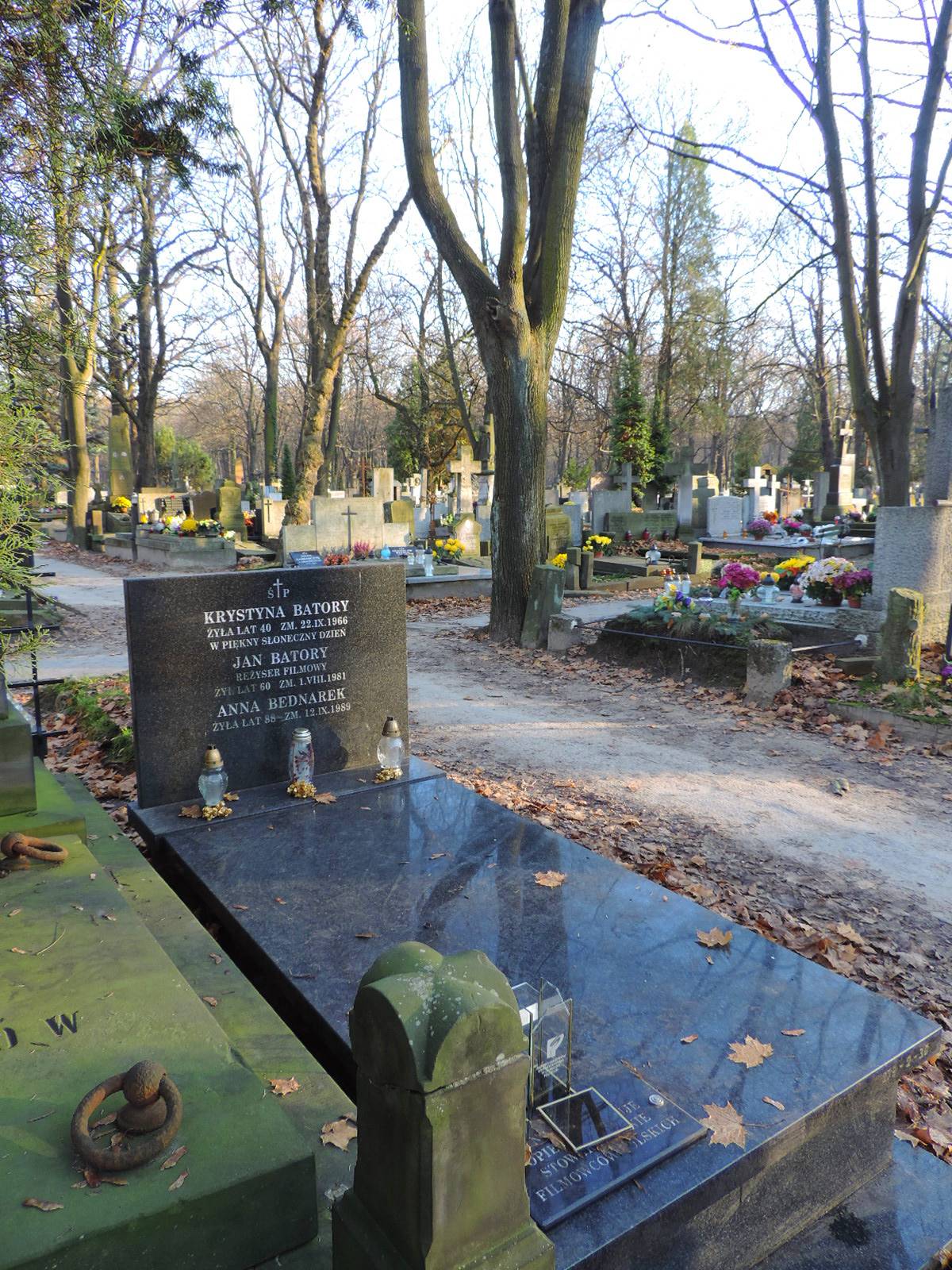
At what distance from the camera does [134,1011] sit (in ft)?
8.24

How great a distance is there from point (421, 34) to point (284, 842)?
989cm

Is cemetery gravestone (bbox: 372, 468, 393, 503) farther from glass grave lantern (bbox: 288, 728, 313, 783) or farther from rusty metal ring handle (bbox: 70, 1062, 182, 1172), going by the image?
rusty metal ring handle (bbox: 70, 1062, 182, 1172)

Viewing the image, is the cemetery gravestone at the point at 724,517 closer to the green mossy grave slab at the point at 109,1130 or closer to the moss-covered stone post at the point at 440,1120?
the green mossy grave slab at the point at 109,1130

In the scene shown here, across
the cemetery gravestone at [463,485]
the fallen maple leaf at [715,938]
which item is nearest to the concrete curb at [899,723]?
the fallen maple leaf at [715,938]

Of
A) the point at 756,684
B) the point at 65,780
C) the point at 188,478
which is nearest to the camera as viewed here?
the point at 65,780

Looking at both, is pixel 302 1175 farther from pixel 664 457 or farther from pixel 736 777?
pixel 664 457

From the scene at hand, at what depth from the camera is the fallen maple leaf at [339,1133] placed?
229cm

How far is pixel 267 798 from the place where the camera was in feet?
15.9

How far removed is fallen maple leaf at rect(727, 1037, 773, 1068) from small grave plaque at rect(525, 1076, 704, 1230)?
308 millimetres

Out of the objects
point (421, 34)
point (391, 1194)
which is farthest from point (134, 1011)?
point (421, 34)

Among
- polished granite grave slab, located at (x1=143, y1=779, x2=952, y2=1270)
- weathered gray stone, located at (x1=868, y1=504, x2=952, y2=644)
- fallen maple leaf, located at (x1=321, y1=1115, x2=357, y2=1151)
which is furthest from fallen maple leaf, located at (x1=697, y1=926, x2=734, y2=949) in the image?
weathered gray stone, located at (x1=868, y1=504, x2=952, y2=644)

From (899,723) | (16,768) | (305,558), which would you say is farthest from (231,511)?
(16,768)

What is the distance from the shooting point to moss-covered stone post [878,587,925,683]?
7.88 meters

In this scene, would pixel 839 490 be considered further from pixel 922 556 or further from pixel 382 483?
pixel 922 556
